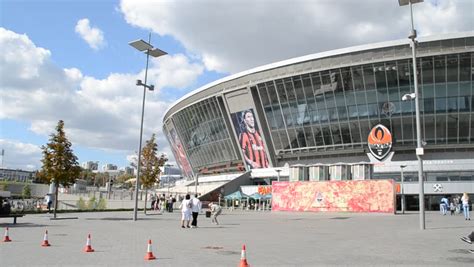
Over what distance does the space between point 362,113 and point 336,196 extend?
58.9ft

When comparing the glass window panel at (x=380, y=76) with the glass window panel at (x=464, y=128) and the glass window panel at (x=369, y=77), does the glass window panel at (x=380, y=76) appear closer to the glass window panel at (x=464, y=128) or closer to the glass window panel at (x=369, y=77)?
the glass window panel at (x=369, y=77)

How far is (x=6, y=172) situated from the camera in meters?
187

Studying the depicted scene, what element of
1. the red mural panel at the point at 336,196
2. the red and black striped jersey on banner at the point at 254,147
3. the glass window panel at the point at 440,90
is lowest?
the red mural panel at the point at 336,196

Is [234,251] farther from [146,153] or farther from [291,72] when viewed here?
[291,72]

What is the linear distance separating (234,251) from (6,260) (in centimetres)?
571

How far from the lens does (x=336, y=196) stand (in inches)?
1410

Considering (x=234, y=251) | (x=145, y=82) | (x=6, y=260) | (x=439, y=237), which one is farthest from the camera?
(x=145, y=82)

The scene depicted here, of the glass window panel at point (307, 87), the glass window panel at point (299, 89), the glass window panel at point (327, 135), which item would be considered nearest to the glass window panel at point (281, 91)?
the glass window panel at point (299, 89)

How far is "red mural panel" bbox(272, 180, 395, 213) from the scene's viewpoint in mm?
33500

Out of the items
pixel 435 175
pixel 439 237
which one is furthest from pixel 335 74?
pixel 439 237

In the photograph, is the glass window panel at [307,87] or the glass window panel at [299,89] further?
the glass window panel at [299,89]

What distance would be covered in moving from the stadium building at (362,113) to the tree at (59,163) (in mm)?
21178

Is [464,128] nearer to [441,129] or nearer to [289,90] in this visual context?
[441,129]

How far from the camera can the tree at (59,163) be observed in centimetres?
2683
